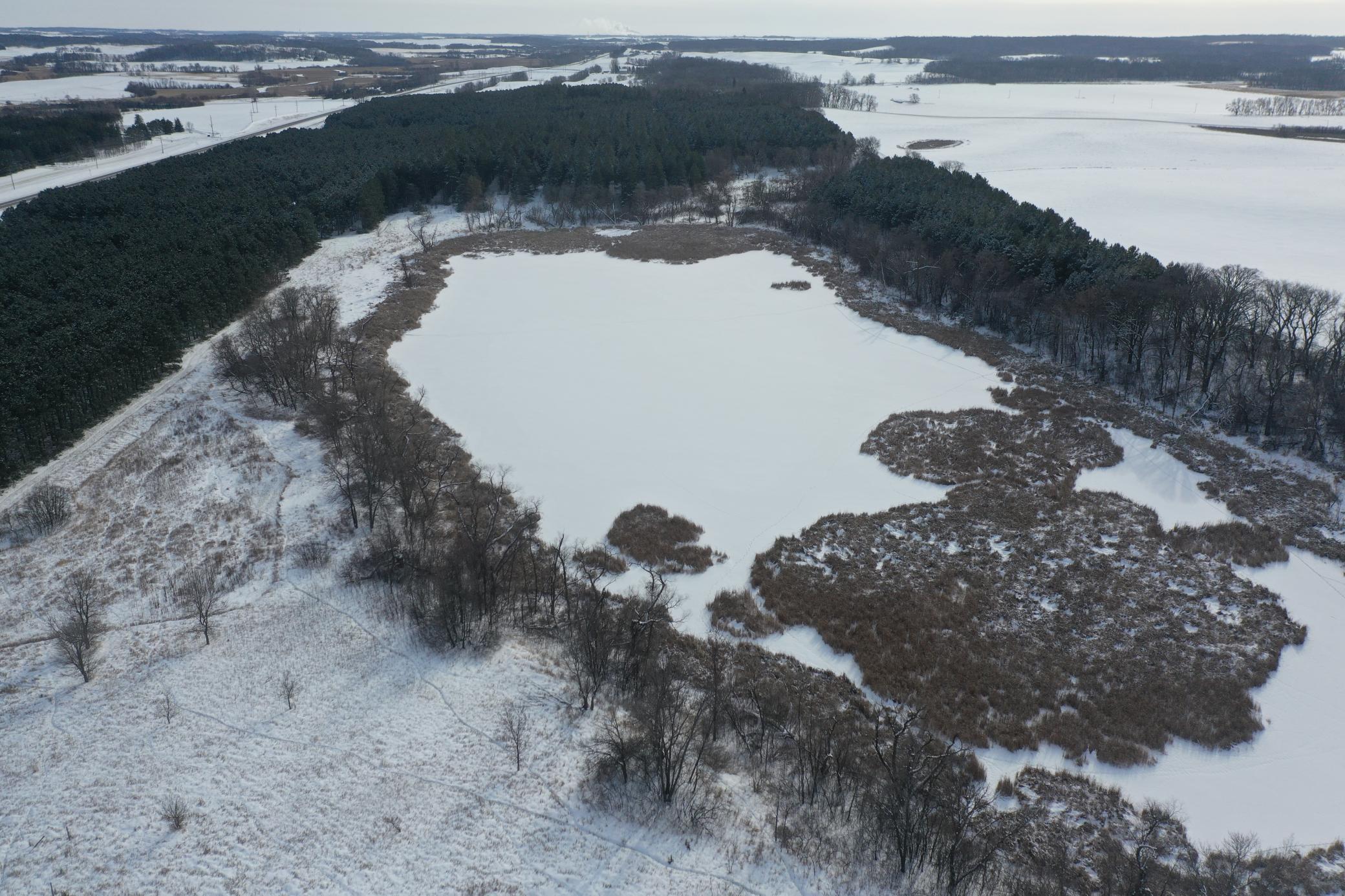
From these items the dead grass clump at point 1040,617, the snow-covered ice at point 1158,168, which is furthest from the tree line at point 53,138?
the snow-covered ice at point 1158,168

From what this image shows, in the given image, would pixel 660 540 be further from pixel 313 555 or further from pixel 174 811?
pixel 174 811

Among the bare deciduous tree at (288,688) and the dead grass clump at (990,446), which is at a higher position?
the dead grass clump at (990,446)

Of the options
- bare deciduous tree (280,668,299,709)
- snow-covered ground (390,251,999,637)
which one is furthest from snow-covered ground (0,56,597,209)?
bare deciduous tree (280,668,299,709)

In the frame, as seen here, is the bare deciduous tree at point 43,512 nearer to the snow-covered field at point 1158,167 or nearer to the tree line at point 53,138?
the snow-covered field at point 1158,167

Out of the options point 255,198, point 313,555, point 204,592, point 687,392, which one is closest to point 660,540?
point 313,555

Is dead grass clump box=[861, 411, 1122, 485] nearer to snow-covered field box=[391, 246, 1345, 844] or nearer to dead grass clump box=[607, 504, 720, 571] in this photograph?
snow-covered field box=[391, 246, 1345, 844]

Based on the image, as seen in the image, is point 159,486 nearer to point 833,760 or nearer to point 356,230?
point 833,760

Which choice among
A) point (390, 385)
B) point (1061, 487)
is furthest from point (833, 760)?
point (390, 385)
